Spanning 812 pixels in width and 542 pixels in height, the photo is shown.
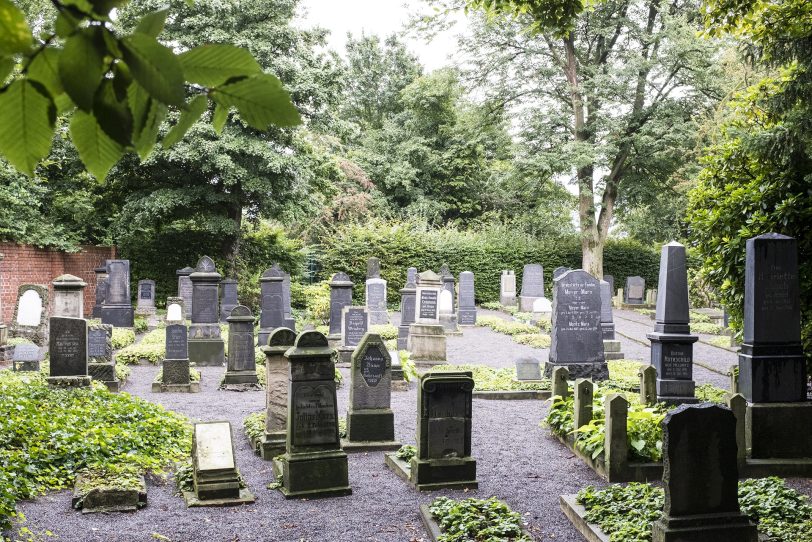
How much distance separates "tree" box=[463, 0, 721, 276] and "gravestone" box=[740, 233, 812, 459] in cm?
2045

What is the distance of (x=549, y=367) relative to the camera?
13469mm

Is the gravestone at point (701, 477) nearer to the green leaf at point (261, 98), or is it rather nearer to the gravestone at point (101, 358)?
the green leaf at point (261, 98)

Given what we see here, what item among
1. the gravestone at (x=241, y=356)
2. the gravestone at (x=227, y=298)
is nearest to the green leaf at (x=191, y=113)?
the gravestone at (x=241, y=356)

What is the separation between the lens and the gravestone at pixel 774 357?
308 inches

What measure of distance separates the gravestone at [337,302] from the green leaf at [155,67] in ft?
58.8

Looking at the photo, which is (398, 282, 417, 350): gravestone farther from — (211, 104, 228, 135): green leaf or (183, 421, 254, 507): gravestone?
(211, 104, 228, 135): green leaf

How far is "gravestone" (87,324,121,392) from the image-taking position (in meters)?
12.7

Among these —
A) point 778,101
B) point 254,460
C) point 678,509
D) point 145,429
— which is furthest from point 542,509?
point 778,101

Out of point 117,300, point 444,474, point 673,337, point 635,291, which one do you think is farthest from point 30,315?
point 635,291

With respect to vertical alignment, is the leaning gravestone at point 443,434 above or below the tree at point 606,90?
below

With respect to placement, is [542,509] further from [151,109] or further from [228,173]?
[228,173]

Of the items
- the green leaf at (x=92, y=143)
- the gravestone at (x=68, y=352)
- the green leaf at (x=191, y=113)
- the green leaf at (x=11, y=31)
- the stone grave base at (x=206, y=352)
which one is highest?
the green leaf at (x=11, y=31)

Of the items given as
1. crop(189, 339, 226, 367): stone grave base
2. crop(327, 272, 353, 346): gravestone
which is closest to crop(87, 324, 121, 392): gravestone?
crop(189, 339, 226, 367): stone grave base

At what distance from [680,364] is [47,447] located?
27.7 ft
